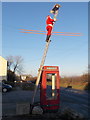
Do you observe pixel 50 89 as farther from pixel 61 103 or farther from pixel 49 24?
pixel 61 103

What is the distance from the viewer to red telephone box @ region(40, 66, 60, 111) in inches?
412

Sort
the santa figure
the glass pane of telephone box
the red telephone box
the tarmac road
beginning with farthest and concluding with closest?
1. the tarmac road
2. the glass pane of telephone box
3. the red telephone box
4. the santa figure

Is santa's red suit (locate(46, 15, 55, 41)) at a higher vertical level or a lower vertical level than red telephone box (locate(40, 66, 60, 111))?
higher

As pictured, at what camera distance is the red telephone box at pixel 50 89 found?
34.3 ft

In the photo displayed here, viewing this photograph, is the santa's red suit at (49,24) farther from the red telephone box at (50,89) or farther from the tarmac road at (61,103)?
the tarmac road at (61,103)

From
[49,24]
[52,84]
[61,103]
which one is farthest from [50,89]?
[61,103]

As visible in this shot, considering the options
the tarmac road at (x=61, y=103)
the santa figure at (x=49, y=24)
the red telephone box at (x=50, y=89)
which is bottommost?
the tarmac road at (x=61, y=103)

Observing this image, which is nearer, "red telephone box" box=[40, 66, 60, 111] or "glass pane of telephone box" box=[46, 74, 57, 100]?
"red telephone box" box=[40, 66, 60, 111]

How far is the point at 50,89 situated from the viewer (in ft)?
36.8

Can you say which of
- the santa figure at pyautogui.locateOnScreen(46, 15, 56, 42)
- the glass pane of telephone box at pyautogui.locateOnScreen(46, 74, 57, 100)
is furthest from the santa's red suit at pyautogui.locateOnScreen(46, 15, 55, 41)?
the glass pane of telephone box at pyautogui.locateOnScreen(46, 74, 57, 100)

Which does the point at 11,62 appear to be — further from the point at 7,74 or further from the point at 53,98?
the point at 53,98

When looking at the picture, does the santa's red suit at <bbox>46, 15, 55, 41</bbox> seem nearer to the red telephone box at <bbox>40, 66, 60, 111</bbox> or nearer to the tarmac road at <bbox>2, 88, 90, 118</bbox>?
the red telephone box at <bbox>40, 66, 60, 111</bbox>

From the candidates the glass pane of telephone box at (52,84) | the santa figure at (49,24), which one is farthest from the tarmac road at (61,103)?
the santa figure at (49,24)

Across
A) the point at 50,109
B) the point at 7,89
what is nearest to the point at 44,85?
the point at 50,109
